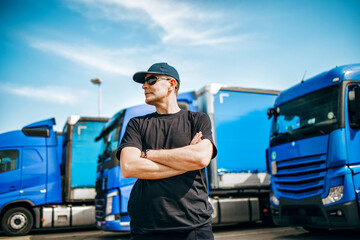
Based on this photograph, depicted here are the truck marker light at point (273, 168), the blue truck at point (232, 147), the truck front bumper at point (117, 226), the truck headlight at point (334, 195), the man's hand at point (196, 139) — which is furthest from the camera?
the blue truck at point (232, 147)

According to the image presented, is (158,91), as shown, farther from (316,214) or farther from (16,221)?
(16,221)

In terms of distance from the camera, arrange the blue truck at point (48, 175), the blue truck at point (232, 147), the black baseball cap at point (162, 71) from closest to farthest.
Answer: the black baseball cap at point (162, 71) < the blue truck at point (232, 147) < the blue truck at point (48, 175)

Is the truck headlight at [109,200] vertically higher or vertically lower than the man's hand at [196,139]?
lower

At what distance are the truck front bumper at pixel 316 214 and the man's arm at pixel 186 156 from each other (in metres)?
4.16

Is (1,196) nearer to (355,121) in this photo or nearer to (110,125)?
(110,125)

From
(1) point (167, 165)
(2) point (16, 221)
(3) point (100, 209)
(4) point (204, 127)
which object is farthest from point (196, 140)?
(2) point (16, 221)

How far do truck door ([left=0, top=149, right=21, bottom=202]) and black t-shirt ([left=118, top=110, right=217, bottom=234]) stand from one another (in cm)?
808

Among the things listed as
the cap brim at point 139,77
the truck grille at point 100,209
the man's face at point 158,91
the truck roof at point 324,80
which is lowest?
the truck grille at point 100,209

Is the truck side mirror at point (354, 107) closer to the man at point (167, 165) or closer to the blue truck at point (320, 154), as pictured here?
the blue truck at point (320, 154)

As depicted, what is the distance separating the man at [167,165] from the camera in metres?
2.03

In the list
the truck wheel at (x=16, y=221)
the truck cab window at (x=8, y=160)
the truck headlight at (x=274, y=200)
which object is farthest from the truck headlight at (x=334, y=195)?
the truck cab window at (x=8, y=160)

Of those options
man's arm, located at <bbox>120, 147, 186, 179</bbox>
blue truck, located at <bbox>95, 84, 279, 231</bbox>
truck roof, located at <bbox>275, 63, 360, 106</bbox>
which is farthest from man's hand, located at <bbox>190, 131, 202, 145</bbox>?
blue truck, located at <bbox>95, 84, 279, 231</bbox>

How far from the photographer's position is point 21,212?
9352mm

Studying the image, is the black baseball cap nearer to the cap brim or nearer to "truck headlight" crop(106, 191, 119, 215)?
the cap brim
